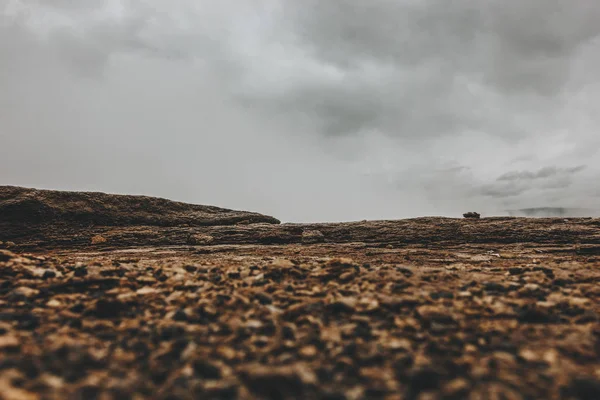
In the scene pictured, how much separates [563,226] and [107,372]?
20.1 m

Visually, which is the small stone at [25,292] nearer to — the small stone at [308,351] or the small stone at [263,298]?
the small stone at [263,298]

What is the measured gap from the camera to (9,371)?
3947 mm

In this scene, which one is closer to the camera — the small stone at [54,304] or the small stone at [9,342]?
→ the small stone at [9,342]

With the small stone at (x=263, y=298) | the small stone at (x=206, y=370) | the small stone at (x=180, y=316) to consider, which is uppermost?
the small stone at (x=263, y=298)

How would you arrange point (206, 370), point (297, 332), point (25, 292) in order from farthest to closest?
point (25, 292) → point (297, 332) → point (206, 370)

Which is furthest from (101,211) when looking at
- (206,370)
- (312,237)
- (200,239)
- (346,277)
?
(206,370)

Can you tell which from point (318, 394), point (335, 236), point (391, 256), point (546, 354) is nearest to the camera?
point (318, 394)

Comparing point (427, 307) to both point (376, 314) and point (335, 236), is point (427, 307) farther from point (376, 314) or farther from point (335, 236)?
point (335, 236)

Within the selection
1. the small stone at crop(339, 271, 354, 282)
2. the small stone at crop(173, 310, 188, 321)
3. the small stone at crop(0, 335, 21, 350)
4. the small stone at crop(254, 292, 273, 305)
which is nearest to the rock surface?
the small stone at crop(339, 271, 354, 282)

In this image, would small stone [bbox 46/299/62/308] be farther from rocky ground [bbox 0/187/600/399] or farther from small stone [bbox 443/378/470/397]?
small stone [bbox 443/378/470/397]

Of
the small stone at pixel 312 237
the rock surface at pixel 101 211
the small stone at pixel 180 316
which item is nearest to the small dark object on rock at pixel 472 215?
the small stone at pixel 312 237

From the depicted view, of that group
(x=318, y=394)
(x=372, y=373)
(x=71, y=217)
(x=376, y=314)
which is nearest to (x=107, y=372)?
(x=318, y=394)

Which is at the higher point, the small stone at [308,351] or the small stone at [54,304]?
the small stone at [54,304]

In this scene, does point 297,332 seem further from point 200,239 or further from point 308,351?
point 200,239
